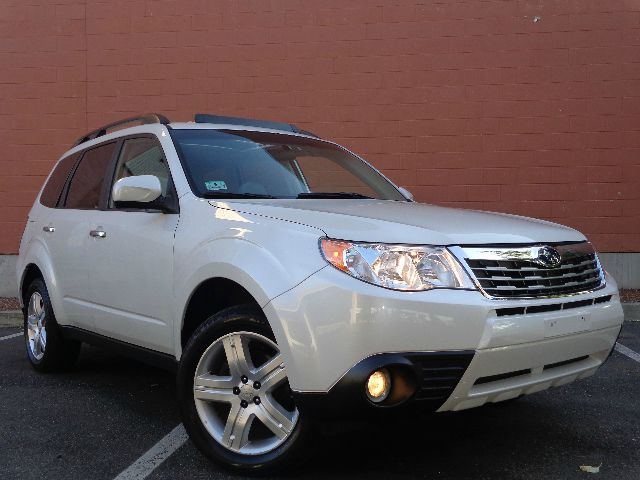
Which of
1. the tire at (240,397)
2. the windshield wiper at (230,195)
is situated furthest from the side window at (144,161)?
the tire at (240,397)

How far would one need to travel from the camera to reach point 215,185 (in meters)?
3.62

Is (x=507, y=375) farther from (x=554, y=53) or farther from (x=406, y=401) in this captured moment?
(x=554, y=53)

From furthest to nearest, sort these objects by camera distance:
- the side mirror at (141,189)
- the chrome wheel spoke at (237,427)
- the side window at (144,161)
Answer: the side window at (144,161) < the side mirror at (141,189) < the chrome wheel spoke at (237,427)

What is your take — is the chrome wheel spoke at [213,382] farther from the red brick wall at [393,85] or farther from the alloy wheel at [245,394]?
the red brick wall at [393,85]

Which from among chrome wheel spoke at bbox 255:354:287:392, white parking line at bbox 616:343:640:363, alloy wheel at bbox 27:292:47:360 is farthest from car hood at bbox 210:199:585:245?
white parking line at bbox 616:343:640:363

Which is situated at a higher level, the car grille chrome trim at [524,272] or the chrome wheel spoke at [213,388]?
the car grille chrome trim at [524,272]

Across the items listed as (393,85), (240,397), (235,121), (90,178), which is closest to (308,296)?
(240,397)

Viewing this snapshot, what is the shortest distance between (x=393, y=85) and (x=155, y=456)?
24.1 ft

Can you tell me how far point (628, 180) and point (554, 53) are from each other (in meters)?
2.06

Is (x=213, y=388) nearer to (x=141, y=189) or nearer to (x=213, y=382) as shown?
(x=213, y=382)

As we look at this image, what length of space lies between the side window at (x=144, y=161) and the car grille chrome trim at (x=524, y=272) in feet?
5.87

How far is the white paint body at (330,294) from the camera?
2531mm

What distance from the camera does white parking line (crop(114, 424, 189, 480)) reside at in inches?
120

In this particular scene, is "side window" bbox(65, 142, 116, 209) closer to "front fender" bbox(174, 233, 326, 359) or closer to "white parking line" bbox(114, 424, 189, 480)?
"front fender" bbox(174, 233, 326, 359)
